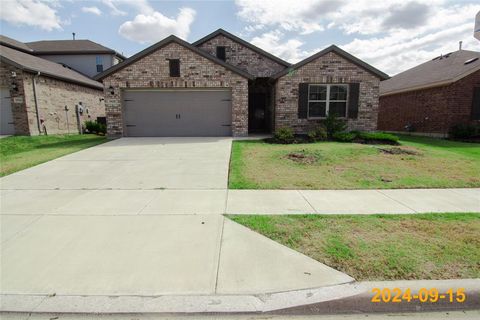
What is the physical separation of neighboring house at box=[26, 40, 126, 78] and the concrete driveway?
2151 cm

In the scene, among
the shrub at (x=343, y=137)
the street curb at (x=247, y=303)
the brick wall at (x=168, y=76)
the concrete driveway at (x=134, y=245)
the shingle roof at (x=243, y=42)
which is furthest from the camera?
the shingle roof at (x=243, y=42)

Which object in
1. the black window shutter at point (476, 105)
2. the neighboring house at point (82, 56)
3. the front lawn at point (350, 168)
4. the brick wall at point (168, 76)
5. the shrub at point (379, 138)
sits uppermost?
the neighboring house at point (82, 56)

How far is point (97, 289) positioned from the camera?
254 cm

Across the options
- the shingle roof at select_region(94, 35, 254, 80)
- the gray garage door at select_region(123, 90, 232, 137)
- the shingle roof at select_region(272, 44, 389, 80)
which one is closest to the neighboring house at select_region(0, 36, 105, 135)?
the shingle roof at select_region(94, 35, 254, 80)

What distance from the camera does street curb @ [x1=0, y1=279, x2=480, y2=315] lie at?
7.63 ft

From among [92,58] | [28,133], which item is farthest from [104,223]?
[92,58]

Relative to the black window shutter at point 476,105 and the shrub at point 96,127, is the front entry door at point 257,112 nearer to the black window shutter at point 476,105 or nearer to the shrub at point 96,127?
the shrub at point 96,127

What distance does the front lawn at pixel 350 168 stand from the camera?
585 cm

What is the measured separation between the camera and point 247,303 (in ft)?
7.78

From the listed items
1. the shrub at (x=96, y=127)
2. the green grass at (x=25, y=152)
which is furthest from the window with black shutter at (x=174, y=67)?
the shrub at (x=96, y=127)

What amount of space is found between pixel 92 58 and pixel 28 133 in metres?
13.1

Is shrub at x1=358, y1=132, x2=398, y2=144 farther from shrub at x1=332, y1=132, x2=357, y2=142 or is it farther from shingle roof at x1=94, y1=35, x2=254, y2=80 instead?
shingle roof at x1=94, y1=35, x2=254, y2=80

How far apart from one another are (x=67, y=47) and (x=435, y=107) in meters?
29.1

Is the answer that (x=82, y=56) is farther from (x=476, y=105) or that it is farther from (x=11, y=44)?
(x=476, y=105)
